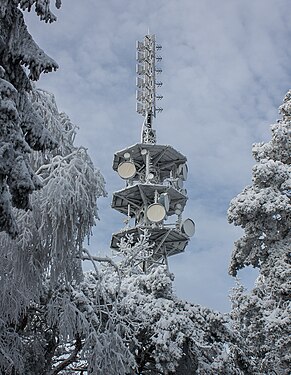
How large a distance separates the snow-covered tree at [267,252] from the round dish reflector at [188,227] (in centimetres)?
1053

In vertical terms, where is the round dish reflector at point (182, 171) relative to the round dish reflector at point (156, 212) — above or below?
above

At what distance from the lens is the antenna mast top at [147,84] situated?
30.0 metres

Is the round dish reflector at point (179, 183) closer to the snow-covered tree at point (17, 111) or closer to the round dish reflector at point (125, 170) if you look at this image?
the round dish reflector at point (125, 170)

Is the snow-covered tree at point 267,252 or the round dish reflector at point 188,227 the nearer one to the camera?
the snow-covered tree at point 267,252

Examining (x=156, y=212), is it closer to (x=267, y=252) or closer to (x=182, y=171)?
(x=182, y=171)

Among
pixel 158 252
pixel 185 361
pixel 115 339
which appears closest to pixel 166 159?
pixel 158 252

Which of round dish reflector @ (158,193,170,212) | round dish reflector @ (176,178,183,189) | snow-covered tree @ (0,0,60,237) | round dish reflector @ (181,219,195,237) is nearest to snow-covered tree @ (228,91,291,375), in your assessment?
snow-covered tree @ (0,0,60,237)

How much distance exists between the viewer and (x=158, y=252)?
2716cm

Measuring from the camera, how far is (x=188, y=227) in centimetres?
2673

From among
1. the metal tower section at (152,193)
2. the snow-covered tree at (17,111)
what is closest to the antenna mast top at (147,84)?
the metal tower section at (152,193)

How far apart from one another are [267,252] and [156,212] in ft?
34.5

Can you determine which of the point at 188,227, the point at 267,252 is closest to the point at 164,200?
the point at 188,227

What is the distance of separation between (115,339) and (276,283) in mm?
4549

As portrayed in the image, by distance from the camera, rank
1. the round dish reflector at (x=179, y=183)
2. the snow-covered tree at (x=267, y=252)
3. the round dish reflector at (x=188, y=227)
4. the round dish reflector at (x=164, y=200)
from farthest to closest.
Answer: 1. the round dish reflector at (x=179, y=183)
2. the round dish reflector at (x=188, y=227)
3. the round dish reflector at (x=164, y=200)
4. the snow-covered tree at (x=267, y=252)
